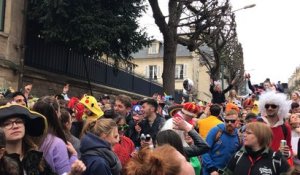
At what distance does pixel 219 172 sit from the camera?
251 inches

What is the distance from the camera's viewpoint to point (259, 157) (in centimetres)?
496

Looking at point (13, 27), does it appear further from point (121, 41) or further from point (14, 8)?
point (121, 41)

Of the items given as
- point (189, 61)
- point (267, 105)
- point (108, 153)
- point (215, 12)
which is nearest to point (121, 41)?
point (215, 12)

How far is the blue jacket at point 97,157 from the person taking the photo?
12.8 ft

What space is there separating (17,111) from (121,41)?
1242 cm

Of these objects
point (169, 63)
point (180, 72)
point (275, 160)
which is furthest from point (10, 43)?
point (180, 72)

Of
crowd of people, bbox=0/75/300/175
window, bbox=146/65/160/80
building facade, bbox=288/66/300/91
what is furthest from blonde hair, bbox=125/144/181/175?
building facade, bbox=288/66/300/91

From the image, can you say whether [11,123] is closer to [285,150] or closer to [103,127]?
[103,127]

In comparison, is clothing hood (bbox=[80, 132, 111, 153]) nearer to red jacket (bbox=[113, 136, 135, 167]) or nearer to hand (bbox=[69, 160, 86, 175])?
hand (bbox=[69, 160, 86, 175])

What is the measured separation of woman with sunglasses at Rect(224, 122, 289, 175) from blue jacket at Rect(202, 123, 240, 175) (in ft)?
4.44

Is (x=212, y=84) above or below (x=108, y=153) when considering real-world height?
above

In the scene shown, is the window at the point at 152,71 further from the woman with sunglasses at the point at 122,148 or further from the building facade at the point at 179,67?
the woman with sunglasses at the point at 122,148

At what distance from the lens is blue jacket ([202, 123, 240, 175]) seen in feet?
21.1

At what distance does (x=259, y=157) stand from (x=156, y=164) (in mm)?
2756
